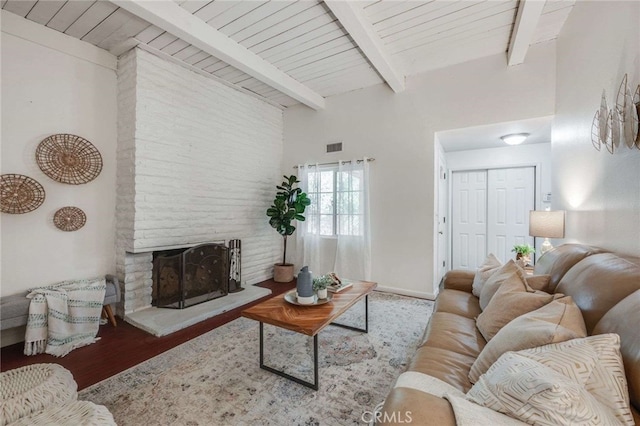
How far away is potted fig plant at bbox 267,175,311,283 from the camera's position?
4.24m

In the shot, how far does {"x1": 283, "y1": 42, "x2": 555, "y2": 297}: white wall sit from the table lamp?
3.55 feet

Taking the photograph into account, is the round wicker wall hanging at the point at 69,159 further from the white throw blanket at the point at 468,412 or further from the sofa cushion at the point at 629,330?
the sofa cushion at the point at 629,330

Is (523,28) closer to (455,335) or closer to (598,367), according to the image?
(455,335)

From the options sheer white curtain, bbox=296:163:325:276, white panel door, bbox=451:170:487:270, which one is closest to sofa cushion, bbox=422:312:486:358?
sheer white curtain, bbox=296:163:325:276

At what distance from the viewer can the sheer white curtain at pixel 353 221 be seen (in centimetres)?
396

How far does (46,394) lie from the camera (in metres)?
1.31

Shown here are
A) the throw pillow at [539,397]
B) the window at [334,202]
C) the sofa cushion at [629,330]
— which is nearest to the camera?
the throw pillow at [539,397]

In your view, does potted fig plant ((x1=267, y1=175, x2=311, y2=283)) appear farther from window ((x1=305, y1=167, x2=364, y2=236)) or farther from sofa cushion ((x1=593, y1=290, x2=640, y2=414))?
sofa cushion ((x1=593, y1=290, x2=640, y2=414))

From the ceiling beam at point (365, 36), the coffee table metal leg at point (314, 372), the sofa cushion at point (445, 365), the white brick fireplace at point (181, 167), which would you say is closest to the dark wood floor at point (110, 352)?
the white brick fireplace at point (181, 167)

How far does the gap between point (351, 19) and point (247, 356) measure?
2.96 m

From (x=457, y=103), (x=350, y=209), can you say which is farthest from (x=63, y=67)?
(x=457, y=103)

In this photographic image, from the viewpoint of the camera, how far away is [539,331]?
1.03m

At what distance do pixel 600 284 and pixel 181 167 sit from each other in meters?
3.74

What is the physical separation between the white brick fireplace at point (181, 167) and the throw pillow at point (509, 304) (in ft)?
10.2
